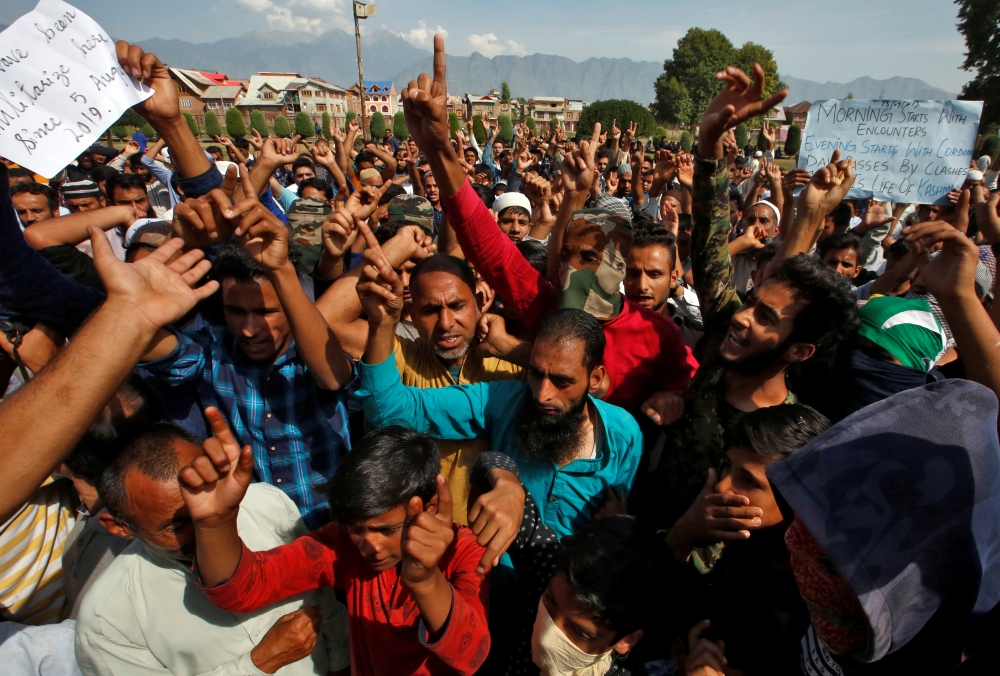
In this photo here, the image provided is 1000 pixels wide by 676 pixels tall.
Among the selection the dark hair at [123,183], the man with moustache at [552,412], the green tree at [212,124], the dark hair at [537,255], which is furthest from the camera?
the green tree at [212,124]

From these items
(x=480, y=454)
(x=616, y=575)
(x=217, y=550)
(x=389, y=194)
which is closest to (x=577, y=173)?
(x=480, y=454)

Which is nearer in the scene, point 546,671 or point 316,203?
point 546,671

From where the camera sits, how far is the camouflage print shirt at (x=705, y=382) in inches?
86.2

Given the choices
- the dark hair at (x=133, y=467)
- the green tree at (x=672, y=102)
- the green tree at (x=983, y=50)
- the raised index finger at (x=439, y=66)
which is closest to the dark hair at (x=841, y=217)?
the raised index finger at (x=439, y=66)

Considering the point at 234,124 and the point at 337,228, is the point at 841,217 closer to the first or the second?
the point at 337,228

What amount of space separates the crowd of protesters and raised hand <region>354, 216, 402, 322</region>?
1 centimetres

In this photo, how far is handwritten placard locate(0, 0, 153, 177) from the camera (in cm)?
178

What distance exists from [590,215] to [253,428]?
198cm

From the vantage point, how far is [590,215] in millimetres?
2830

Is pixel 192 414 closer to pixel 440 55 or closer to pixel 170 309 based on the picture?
pixel 170 309

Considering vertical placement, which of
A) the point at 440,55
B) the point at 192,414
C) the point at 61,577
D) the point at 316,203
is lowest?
the point at 61,577

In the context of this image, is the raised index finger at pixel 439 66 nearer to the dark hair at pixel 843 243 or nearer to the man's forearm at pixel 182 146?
the man's forearm at pixel 182 146

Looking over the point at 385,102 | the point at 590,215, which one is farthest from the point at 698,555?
the point at 385,102

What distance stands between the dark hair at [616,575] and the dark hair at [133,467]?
52.7 inches
